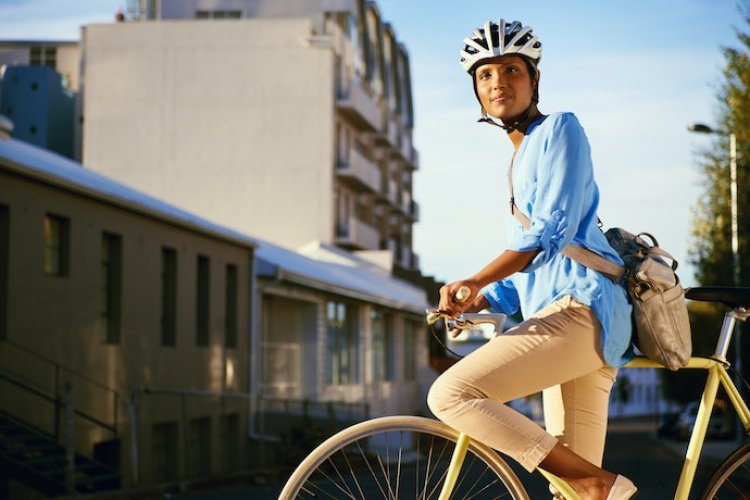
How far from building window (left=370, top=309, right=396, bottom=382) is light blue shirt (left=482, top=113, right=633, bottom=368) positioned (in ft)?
136

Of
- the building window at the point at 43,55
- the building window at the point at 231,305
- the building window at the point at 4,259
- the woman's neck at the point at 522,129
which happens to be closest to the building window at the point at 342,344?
the building window at the point at 231,305

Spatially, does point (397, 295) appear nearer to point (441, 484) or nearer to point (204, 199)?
point (204, 199)

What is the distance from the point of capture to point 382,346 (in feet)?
159

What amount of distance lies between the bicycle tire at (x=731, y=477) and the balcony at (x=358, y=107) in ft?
160

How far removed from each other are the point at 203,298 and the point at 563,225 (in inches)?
945

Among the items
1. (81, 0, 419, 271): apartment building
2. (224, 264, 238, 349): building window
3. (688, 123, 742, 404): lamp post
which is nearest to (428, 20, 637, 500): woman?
(224, 264, 238, 349): building window

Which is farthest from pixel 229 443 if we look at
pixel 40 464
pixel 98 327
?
pixel 40 464

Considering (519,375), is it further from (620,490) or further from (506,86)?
(506,86)

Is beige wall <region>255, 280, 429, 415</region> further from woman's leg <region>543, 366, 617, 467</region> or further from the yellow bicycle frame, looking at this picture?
woman's leg <region>543, 366, 617, 467</region>

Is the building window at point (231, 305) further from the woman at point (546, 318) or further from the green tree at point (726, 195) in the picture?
the woman at point (546, 318)

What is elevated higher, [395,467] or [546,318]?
[546,318]

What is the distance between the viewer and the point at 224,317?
28797 mm

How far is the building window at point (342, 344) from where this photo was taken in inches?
1550

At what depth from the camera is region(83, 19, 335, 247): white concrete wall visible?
5100 centimetres
